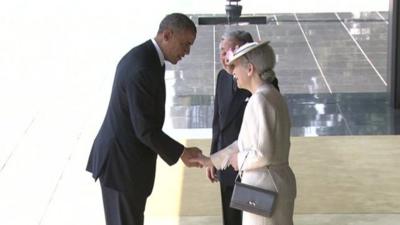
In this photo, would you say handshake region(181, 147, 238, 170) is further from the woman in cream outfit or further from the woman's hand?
the woman in cream outfit

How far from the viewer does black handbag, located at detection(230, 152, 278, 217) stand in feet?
12.5

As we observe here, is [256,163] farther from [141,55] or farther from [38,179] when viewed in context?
[38,179]

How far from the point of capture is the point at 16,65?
11.1 meters

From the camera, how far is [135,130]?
4.20 metres

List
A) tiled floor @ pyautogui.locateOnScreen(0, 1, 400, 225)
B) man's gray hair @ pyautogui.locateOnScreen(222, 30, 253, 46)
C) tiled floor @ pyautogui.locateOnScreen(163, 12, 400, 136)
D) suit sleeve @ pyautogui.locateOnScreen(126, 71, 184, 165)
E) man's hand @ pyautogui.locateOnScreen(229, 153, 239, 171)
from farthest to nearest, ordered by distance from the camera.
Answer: tiled floor @ pyautogui.locateOnScreen(163, 12, 400, 136) < tiled floor @ pyautogui.locateOnScreen(0, 1, 400, 225) < man's gray hair @ pyautogui.locateOnScreen(222, 30, 253, 46) < suit sleeve @ pyautogui.locateOnScreen(126, 71, 184, 165) < man's hand @ pyautogui.locateOnScreen(229, 153, 239, 171)

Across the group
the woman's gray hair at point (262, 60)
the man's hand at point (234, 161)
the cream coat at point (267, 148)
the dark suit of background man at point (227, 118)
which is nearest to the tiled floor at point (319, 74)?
the dark suit of background man at point (227, 118)

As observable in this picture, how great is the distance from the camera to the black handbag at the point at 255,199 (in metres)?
3.82

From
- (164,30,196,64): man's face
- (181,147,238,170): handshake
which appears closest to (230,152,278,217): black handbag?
(181,147,238,170): handshake

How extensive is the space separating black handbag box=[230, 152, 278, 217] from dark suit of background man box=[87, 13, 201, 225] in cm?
57

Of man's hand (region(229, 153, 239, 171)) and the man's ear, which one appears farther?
the man's ear

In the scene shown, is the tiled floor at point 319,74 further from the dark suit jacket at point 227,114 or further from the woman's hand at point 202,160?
the woman's hand at point 202,160

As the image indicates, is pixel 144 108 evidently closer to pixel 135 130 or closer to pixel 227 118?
pixel 135 130

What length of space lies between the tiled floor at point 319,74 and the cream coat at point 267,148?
413 centimetres

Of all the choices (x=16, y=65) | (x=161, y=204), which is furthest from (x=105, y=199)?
(x=16, y=65)
